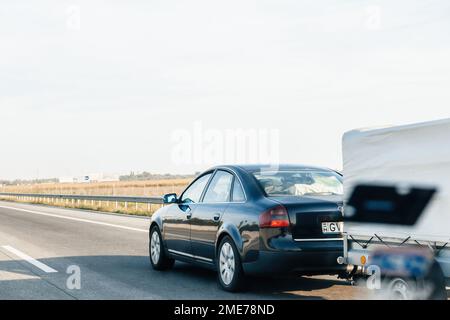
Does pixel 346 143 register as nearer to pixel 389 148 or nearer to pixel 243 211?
pixel 389 148

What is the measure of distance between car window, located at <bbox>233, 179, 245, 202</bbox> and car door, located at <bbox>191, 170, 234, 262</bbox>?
13cm

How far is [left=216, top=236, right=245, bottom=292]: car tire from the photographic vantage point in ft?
27.1

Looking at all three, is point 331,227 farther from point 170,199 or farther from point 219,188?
point 170,199

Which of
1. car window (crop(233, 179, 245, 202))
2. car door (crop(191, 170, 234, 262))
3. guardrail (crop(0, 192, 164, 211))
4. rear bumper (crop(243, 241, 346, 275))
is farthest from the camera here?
guardrail (crop(0, 192, 164, 211))

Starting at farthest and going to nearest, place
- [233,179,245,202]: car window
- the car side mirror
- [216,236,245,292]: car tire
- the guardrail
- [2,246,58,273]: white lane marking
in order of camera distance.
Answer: the guardrail < [2,246,58,273]: white lane marking < the car side mirror < [233,179,245,202]: car window < [216,236,245,292]: car tire

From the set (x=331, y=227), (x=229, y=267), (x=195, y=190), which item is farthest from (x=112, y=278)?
(x=331, y=227)

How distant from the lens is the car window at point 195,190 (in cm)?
989

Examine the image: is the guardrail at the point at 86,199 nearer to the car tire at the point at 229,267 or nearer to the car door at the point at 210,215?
the car door at the point at 210,215

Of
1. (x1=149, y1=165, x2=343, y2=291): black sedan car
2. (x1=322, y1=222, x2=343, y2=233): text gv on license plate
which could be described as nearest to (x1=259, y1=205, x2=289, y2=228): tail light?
(x1=149, y1=165, x2=343, y2=291): black sedan car

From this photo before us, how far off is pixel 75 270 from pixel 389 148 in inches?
225

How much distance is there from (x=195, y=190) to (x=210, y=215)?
1.04m

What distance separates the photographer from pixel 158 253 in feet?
35.4

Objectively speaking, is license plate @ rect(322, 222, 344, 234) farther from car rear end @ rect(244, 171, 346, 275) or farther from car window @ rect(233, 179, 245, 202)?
car window @ rect(233, 179, 245, 202)
